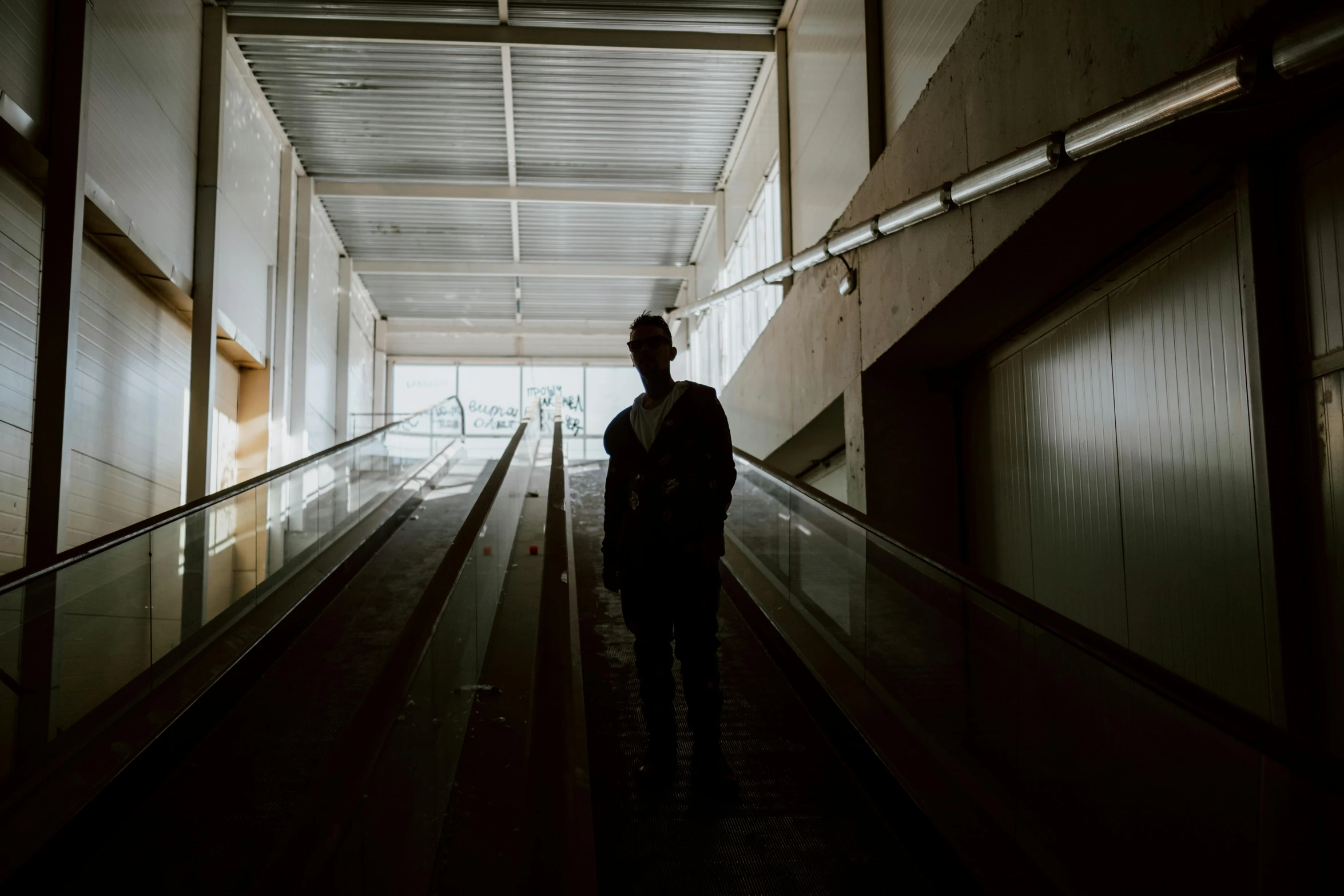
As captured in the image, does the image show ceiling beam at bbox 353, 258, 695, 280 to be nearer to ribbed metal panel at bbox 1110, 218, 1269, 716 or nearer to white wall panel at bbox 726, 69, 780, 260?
white wall panel at bbox 726, 69, 780, 260

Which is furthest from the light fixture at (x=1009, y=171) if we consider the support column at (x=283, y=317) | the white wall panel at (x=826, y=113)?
the support column at (x=283, y=317)

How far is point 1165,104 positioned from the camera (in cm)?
392

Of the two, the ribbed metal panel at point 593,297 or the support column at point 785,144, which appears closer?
the support column at point 785,144

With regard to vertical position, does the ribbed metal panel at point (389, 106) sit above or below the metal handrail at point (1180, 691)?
above

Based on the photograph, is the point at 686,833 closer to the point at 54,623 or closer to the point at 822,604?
the point at 822,604

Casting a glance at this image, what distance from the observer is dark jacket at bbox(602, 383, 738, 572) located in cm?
352

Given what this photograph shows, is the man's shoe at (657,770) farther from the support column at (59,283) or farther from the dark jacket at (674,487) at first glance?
the support column at (59,283)

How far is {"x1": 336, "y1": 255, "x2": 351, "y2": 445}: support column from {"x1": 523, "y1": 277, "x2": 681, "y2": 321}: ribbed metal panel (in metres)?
4.39

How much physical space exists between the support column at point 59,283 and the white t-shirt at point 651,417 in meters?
5.45

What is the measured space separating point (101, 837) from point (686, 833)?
2.13 metres

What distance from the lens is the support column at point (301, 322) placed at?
16.1 metres

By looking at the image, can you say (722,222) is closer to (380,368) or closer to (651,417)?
(380,368)

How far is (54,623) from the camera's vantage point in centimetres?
402

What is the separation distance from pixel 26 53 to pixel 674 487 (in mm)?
7054
